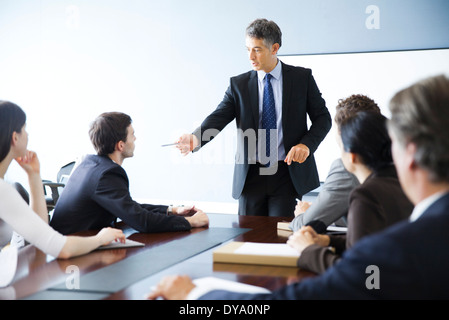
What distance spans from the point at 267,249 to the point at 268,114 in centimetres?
141

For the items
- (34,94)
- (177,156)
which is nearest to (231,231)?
(177,156)

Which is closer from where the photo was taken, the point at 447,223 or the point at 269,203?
the point at 447,223

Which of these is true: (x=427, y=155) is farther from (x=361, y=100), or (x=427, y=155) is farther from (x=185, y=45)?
(x=185, y=45)

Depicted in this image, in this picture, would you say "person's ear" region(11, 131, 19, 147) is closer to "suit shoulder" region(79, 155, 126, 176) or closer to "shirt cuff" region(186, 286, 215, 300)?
"suit shoulder" region(79, 155, 126, 176)

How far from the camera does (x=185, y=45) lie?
17.0 ft

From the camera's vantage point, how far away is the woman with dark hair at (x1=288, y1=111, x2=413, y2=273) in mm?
1491

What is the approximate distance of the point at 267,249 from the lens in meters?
1.75

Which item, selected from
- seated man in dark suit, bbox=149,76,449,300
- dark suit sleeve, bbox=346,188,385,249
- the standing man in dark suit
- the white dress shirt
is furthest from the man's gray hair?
seated man in dark suit, bbox=149,76,449,300

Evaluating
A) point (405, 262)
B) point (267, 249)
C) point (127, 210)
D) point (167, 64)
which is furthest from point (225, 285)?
point (167, 64)

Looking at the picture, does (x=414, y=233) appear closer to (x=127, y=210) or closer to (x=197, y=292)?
Result: (x=197, y=292)

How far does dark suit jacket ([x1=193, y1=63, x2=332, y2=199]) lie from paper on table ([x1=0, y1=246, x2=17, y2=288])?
1.62m

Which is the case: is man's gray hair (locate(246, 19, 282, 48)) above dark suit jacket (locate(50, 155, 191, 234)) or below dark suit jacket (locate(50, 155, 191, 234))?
above

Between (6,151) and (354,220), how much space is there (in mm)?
1319

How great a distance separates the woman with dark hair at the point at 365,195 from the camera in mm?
1491
